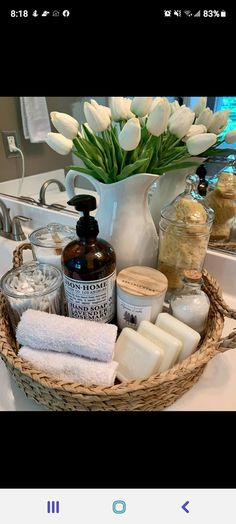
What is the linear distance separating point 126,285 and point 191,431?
8.0 inches

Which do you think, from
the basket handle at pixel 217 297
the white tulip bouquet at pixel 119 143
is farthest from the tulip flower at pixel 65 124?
the basket handle at pixel 217 297

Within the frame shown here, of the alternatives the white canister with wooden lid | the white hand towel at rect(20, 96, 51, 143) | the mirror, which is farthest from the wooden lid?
the white hand towel at rect(20, 96, 51, 143)

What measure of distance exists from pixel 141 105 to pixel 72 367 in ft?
1.21

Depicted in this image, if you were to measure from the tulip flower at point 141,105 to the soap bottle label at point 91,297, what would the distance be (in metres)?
0.24

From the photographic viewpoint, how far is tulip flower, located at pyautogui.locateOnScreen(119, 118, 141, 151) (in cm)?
39

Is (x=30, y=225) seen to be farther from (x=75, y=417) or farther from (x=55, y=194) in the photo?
(x=75, y=417)

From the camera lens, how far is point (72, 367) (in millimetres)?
379

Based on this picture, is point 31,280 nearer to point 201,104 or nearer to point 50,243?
point 50,243

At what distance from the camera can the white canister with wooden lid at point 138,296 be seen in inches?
17.1

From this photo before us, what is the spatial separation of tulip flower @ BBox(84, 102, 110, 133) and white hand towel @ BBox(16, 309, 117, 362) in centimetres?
27

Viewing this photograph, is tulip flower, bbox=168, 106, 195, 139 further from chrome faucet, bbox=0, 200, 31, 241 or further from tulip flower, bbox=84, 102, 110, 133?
chrome faucet, bbox=0, 200, 31, 241
